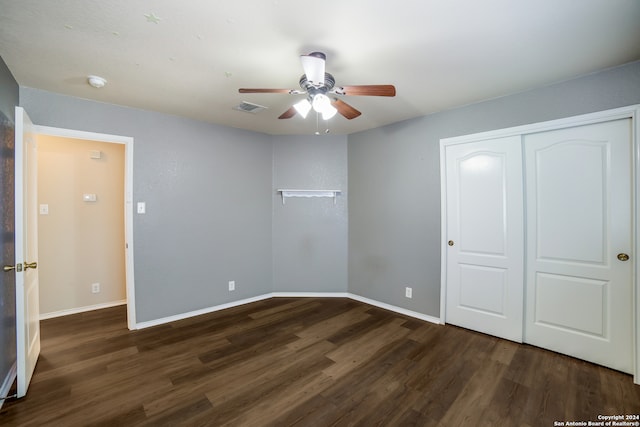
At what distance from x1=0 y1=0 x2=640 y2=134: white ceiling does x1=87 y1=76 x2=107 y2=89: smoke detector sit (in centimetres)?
6

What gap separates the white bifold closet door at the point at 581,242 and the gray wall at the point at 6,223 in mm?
4251

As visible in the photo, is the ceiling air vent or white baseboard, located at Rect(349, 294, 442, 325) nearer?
the ceiling air vent

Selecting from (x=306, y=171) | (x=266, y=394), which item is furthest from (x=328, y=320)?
(x=306, y=171)

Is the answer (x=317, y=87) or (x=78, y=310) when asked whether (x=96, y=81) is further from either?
(x=78, y=310)

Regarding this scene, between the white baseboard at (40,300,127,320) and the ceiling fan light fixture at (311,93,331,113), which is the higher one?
the ceiling fan light fixture at (311,93,331,113)

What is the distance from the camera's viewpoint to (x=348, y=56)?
197 centimetres

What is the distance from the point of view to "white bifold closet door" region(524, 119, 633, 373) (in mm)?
2193

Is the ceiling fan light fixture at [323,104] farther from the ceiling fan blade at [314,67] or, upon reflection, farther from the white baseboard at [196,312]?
the white baseboard at [196,312]

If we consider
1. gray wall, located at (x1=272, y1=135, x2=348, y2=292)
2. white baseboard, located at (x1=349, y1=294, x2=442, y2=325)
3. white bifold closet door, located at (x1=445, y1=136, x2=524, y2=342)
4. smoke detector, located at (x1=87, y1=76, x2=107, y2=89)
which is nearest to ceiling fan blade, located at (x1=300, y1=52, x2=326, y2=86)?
smoke detector, located at (x1=87, y1=76, x2=107, y2=89)

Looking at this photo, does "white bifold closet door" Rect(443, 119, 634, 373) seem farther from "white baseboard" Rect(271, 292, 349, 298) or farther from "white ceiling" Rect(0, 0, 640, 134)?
"white baseboard" Rect(271, 292, 349, 298)

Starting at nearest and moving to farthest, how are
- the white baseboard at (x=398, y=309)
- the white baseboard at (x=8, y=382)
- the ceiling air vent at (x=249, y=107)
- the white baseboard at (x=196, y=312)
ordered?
the white baseboard at (x=8, y=382) < the ceiling air vent at (x=249, y=107) < the white baseboard at (x=196, y=312) < the white baseboard at (x=398, y=309)

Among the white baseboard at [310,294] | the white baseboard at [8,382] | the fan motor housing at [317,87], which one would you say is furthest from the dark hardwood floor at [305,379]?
the fan motor housing at [317,87]

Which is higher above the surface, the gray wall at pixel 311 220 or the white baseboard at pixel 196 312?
the gray wall at pixel 311 220

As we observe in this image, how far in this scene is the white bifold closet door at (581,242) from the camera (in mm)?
2193
